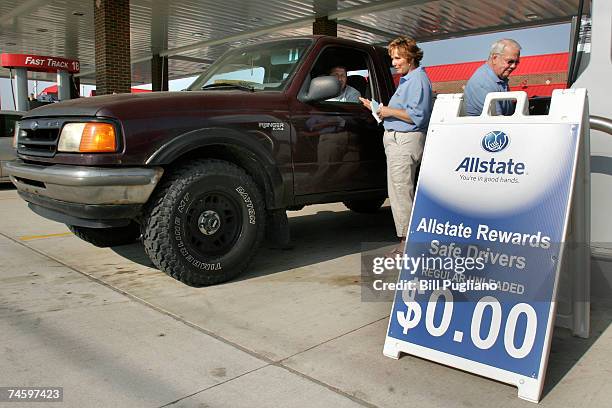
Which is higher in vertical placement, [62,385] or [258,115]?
[258,115]

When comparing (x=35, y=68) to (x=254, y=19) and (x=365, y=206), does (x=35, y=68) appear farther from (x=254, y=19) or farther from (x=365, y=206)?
(x=365, y=206)

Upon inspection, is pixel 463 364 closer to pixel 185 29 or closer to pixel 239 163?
pixel 239 163

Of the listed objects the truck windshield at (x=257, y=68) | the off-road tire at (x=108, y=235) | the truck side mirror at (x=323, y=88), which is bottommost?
the off-road tire at (x=108, y=235)

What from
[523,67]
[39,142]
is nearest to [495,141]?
[39,142]

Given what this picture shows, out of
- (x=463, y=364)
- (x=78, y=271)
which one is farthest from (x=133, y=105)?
(x=463, y=364)

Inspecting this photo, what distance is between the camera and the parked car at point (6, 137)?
31.6 feet

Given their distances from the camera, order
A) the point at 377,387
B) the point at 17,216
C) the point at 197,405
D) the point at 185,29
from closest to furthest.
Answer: the point at 197,405 → the point at 377,387 → the point at 17,216 → the point at 185,29

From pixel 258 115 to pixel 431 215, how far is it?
5.54 ft

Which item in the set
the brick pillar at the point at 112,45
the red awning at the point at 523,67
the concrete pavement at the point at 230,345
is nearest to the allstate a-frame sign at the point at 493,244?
the concrete pavement at the point at 230,345

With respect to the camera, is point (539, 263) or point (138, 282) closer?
point (539, 263)

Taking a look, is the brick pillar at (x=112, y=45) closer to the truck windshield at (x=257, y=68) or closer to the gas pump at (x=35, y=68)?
the gas pump at (x=35, y=68)

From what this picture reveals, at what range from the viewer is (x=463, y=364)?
243 cm

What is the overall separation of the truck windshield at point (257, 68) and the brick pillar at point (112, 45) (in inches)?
300

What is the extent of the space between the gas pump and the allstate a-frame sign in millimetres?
17167
